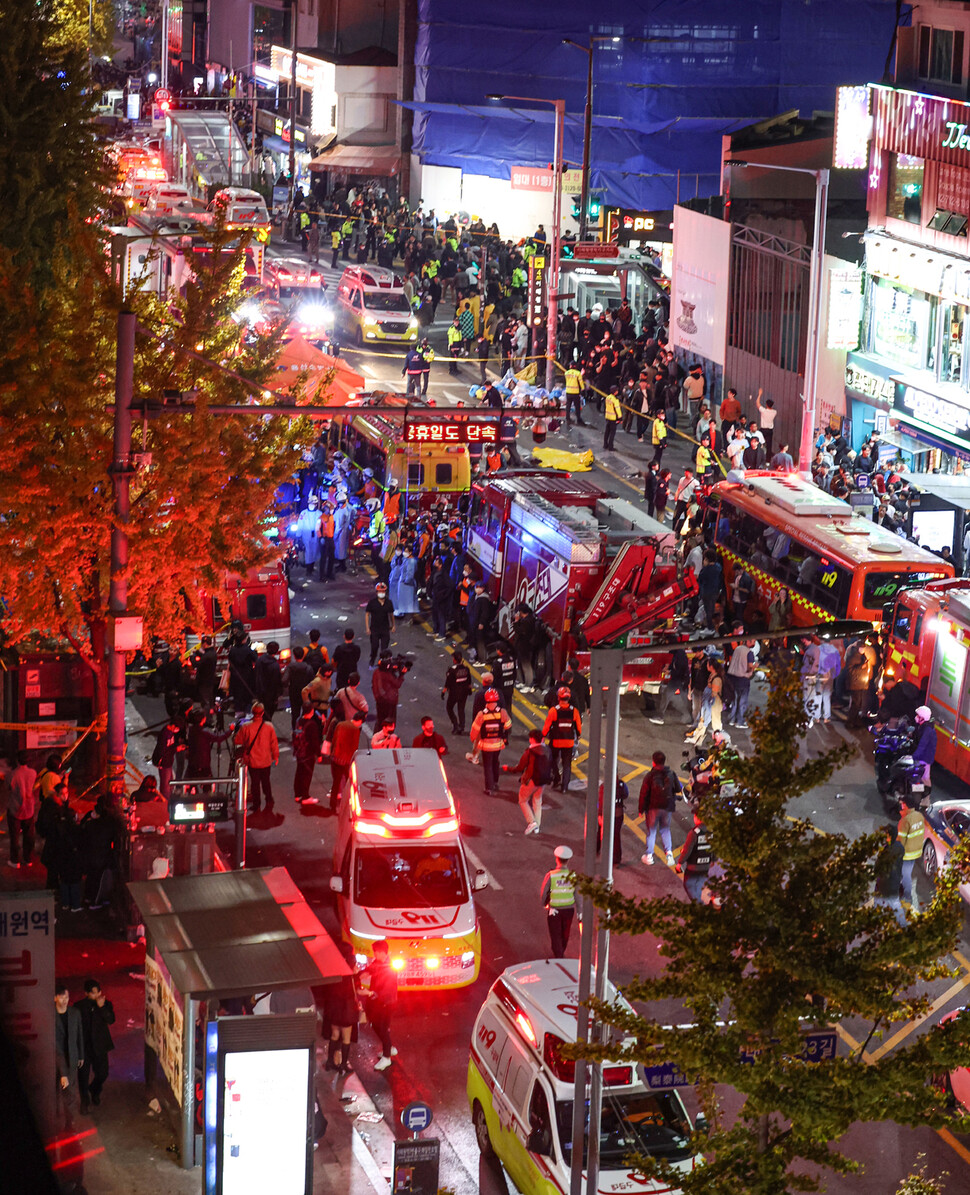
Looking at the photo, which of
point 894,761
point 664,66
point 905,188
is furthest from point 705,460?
point 664,66

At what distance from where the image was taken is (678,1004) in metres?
18.2

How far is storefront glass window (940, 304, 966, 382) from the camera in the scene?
38750 millimetres

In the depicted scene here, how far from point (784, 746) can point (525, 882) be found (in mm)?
10319

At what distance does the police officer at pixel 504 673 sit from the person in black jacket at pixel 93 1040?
10630 millimetres

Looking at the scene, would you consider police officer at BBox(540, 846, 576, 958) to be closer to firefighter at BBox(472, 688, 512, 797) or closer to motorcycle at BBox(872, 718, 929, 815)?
firefighter at BBox(472, 688, 512, 797)

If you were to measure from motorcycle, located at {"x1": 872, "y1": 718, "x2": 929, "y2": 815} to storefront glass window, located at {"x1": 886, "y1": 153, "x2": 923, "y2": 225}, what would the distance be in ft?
67.2

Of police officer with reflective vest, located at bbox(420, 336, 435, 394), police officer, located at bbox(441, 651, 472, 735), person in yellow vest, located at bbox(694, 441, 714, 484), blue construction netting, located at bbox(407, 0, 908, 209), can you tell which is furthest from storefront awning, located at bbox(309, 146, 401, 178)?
police officer, located at bbox(441, 651, 472, 735)

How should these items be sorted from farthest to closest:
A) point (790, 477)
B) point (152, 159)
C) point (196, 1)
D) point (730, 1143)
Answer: point (196, 1), point (152, 159), point (790, 477), point (730, 1143)

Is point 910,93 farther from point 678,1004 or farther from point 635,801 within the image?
point 678,1004

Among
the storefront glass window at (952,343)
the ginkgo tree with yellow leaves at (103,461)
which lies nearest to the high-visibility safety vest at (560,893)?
the ginkgo tree with yellow leaves at (103,461)

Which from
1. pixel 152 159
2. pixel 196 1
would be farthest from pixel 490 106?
pixel 196 1

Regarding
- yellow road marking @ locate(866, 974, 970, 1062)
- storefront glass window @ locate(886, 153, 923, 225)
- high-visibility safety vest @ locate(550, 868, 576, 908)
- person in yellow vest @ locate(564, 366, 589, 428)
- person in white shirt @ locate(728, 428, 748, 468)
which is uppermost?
storefront glass window @ locate(886, 153, 923, 225)

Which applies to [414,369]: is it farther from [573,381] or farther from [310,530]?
[310,530]

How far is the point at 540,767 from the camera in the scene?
69.8 feet
